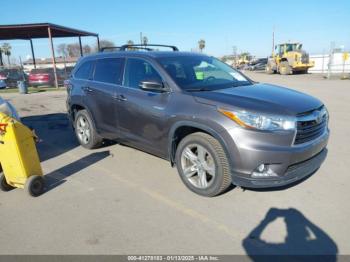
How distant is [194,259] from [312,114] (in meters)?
2.18

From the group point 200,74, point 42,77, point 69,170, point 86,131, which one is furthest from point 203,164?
point 42,77

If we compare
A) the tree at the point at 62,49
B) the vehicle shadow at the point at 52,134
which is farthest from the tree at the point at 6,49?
the vehicle shadow at the point at 52,134

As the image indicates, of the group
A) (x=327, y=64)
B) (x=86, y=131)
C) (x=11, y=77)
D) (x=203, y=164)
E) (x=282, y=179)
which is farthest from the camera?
(x=327, y=64)

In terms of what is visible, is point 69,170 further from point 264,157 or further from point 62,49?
point 62,49

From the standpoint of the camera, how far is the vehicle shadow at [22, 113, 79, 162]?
6.20 metres

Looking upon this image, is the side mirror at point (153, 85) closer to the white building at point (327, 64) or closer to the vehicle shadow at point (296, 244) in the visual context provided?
the vehicle shadow at point (296, 244)

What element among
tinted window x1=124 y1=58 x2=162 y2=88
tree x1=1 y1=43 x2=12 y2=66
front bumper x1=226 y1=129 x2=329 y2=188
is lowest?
front bumper x1=226 y1=129 x2=329 y2=188

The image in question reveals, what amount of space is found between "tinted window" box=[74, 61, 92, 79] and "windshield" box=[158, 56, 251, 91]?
194 centimetres

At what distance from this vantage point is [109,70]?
526 cm

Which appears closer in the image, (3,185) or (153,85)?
(153,85)

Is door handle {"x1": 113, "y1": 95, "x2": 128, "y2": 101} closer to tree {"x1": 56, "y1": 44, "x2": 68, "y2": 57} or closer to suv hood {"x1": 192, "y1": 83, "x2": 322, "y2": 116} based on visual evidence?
suv hood {"x1": 192, "y1": 83, "x2": 322, "y2": 116}

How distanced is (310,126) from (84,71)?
426 cm

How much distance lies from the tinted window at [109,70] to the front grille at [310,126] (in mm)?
2876

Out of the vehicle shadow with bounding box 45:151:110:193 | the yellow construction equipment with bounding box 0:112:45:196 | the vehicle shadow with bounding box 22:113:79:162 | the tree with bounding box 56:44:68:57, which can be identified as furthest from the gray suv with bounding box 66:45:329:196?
the tree with bounding box 56:44:68:57
